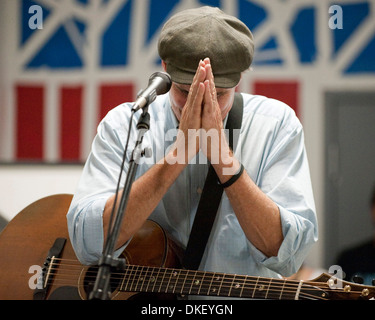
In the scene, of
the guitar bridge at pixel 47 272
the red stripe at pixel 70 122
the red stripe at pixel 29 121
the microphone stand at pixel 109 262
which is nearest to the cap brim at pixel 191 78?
the microphone stand at pixel 109 262

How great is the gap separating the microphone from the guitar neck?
603mm

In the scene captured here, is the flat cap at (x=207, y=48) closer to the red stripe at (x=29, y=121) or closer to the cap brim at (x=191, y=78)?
the cap brim at (x=191, y=78)

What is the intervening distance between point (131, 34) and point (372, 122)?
1800mm

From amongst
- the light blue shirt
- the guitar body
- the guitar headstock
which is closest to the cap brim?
the light blue shirt

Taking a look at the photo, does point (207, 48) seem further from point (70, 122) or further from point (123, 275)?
point (70, 122)

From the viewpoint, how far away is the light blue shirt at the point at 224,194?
1.94 m

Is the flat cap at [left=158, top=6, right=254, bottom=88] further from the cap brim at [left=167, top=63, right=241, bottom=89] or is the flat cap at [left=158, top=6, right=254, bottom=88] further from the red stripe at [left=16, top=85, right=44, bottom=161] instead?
the red stripe at [left=16, top=85, right=44, bottom=161]

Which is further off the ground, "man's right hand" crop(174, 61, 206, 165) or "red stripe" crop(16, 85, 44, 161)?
"man's right hand" crop(174, 61, 206, 165)

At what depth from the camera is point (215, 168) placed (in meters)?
1.90

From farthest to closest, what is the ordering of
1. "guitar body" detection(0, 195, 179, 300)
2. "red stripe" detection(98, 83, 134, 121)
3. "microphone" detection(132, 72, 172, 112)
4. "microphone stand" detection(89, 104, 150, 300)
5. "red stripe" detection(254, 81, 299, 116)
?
"red stripe" detection(98, 83, 134, 121), "red stripe" detection(254, 81, 299, 116), "guitar body" detection(0, 195, 179, 300), "microphone" detection(132, 72, 172, 112), "microphone stand" detection(89, 104, 150, 300)

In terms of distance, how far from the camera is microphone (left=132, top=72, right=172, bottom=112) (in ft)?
5.38

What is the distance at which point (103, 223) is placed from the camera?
6.31 ft

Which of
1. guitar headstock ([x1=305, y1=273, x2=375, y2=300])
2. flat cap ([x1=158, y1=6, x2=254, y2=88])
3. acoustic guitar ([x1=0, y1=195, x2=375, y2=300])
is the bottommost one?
acoustic guitar ([x1=0, y1=195, x2=375, y2=300])

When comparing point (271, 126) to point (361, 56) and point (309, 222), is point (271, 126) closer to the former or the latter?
point (309, 222)
